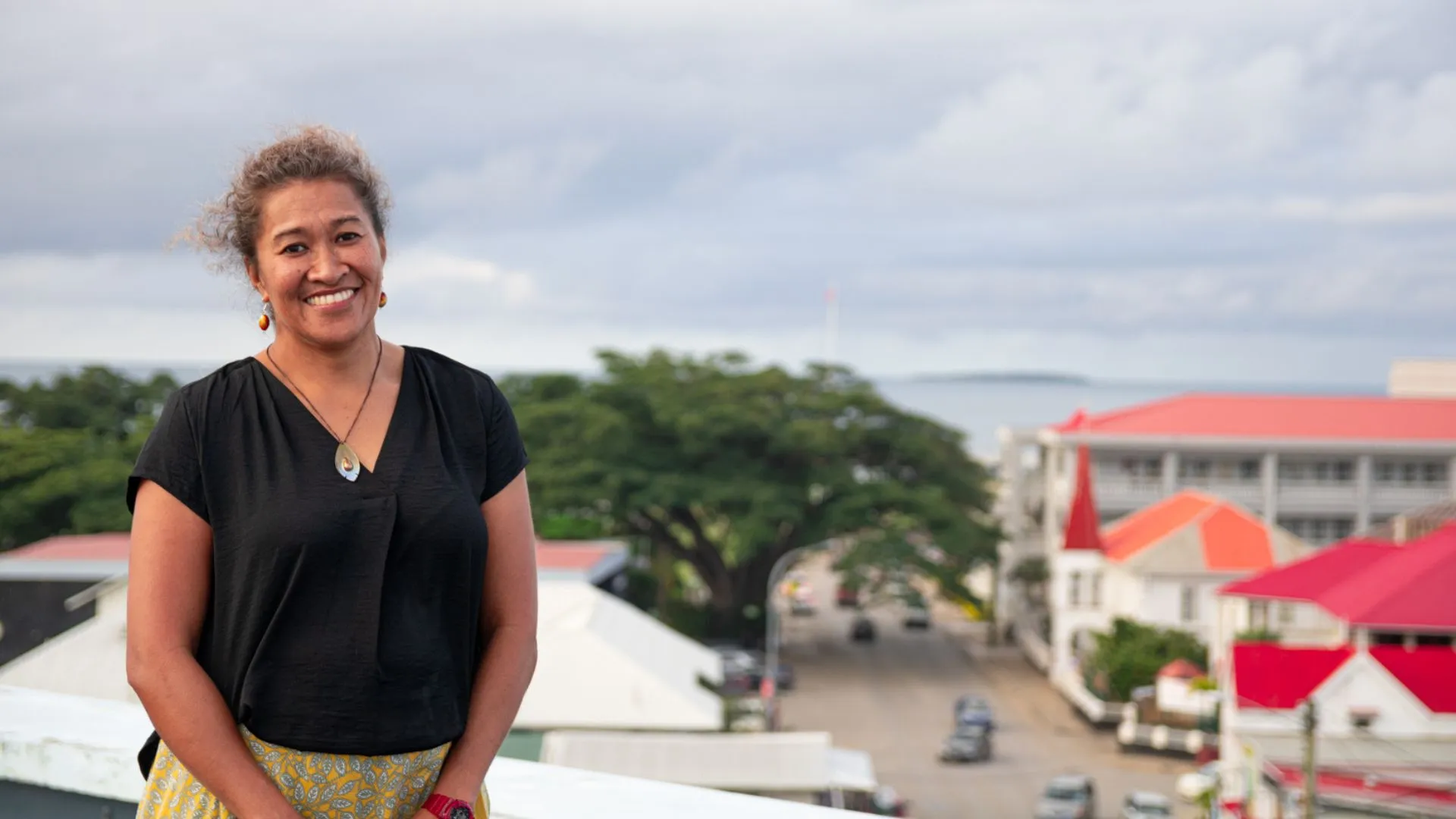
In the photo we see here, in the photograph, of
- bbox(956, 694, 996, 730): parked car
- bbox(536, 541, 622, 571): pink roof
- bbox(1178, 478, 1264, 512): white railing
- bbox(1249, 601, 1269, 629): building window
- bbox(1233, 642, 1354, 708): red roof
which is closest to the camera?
bbox(536, 541, 622, 571): pink roof

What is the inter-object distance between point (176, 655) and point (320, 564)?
24 cm

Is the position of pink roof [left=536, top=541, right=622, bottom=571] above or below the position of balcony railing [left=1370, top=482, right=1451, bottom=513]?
below

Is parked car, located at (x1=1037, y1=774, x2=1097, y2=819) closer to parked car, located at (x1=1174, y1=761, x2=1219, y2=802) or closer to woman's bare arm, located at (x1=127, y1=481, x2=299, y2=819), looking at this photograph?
parked car, located at (x1=1174, y1=761, x2=1219, y2=802)

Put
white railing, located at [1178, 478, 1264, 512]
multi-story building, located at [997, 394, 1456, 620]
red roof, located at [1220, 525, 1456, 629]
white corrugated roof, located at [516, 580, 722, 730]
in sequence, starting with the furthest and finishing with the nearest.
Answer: white railing, located at [1178, 478, 1264, 512] < multi-story building, located at [997, 394, 1456, 620] < red roof, located at [1220, 525, 1456, 629] < white corrugated roof, located at [516, 580, 722, 730]

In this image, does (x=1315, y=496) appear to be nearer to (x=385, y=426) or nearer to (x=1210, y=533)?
(x=1210, y=533)

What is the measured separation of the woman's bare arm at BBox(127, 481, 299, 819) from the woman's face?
313 mm

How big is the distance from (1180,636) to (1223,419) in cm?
1504

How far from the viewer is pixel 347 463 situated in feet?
7.22

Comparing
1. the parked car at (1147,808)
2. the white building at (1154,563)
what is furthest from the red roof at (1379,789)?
the white building at (1154,563)

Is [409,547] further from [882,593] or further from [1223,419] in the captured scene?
[1223,419]

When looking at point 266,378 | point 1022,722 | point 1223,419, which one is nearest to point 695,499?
point 1022,722

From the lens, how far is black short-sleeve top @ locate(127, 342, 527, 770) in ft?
7.09

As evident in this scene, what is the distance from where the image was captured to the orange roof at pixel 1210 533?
3509 centimetres

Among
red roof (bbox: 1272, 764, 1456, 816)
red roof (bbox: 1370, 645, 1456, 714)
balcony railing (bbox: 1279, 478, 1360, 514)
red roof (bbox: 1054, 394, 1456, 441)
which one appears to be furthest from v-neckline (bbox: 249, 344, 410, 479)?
balcony railing (bbox: 1279, 478, 1360, 514)
